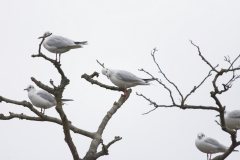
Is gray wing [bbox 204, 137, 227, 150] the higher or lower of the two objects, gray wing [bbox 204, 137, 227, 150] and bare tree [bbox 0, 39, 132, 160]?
the higher

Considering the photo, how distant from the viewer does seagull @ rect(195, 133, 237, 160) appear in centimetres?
1772

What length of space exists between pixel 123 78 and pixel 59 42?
267 centimetres

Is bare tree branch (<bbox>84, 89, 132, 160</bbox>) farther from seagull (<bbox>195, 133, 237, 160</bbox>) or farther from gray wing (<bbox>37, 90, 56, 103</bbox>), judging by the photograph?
seagull (<bbox>195, 133, 237, 160</bbox>)

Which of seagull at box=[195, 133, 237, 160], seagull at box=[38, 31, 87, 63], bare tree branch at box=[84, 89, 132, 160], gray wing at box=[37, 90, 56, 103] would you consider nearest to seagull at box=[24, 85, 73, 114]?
gray wing at box=[37, 90, 56, 103]

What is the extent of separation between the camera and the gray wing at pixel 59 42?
644 inches

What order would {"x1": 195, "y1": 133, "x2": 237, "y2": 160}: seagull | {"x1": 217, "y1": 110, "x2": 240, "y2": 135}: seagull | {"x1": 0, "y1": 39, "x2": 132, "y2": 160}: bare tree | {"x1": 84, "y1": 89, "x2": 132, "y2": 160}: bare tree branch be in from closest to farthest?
{"x1": 0, "y1": 39, "x2": 132, "y2": 160}: bare tree
{"x1": 84, "y1": 89, "x2": 132, "y2": 160}: bare tree branch
{"x1": 217, "y1": 110, "x2": 240, "y2": 135}: seagull
{"x1": 195, "y1": 133, "x2": 237, "y2": 160}: seagull

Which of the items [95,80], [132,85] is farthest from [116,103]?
[132,85]

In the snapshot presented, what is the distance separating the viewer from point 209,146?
17.8 meters

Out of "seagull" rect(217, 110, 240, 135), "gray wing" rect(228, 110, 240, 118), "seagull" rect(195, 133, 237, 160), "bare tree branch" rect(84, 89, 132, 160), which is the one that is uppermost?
"gray wing" rect(228, 110, 240, 118)

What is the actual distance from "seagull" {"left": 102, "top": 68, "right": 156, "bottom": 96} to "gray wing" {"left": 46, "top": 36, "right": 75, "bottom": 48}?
157 cm

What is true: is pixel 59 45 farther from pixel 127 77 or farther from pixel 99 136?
pixel 99 136

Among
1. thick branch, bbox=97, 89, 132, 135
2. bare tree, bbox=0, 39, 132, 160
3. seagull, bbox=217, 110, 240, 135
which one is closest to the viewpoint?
bare tree, bbox=0, 39, 132, 160

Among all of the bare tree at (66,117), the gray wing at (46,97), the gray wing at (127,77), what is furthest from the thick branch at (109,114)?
the gray wing at (46,97)

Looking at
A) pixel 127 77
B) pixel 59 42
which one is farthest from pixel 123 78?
pixel 59 42
